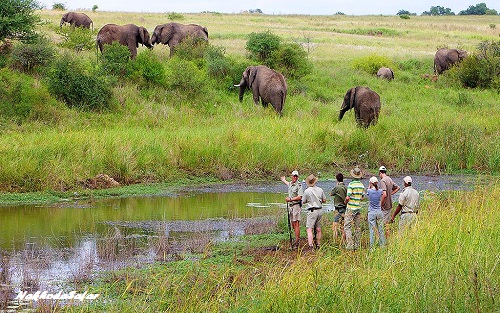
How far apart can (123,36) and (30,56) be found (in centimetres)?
558

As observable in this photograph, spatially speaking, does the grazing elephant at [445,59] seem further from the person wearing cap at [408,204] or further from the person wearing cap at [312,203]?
the person wearing cap at [312,203]

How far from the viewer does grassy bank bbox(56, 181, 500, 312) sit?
29.6 ft

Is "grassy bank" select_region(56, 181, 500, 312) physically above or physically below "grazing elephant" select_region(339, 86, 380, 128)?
above

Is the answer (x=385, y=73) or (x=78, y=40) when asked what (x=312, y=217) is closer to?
(x=78, y=40)

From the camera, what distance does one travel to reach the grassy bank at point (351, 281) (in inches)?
356

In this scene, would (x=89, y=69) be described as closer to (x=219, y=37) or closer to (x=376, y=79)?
(x=376, y=79)

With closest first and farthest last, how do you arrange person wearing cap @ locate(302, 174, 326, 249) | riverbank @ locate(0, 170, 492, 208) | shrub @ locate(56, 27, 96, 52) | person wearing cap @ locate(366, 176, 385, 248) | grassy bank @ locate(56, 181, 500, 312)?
grassy bank @ locate(56, 181, 500, 312), person wearing cap @ locate(366, 176, 385, 248), person wearing cap @ locate(302, 174, 326, 249), riverbank @ locate(0, 170, 492, 208), shrub @ locate(56, 27, 96, 52)

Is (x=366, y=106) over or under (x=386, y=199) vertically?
under

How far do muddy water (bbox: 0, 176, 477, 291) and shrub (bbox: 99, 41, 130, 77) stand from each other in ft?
24.4

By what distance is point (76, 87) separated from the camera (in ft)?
80.7

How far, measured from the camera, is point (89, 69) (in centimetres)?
2602

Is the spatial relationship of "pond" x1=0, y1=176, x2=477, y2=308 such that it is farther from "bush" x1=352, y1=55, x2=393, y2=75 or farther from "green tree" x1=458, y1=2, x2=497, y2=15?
"green tree" x1=458, y1=2, x2=497, y2=15

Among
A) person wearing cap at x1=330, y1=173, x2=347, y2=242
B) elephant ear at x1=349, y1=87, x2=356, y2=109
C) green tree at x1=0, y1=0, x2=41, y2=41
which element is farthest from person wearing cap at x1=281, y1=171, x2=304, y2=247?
green tree at x1=0, y1=0, x2=41, y2=41

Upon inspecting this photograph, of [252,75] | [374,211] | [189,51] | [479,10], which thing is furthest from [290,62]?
[479,10]
